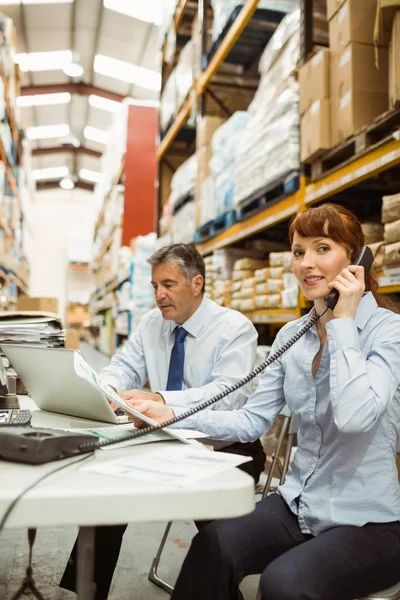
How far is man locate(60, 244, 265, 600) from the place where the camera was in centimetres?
216

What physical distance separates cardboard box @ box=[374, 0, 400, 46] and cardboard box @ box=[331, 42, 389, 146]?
0.25m

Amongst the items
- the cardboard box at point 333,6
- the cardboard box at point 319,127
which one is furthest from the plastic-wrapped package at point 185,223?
the cardboard box at point 333,6

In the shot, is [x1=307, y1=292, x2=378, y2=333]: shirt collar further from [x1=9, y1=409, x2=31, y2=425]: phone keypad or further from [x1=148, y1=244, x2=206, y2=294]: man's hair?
[x1=148, y1=244, x2=206, y2=294]: man's hair

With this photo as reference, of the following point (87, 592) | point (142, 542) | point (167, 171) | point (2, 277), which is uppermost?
point (167, 171)

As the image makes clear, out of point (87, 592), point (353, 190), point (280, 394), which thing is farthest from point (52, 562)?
point (353, 190)

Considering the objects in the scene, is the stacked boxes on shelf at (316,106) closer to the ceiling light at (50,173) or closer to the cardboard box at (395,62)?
the cardboard box at (395,62)

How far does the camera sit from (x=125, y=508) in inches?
30.7

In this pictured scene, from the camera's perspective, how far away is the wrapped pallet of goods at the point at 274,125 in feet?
9.95

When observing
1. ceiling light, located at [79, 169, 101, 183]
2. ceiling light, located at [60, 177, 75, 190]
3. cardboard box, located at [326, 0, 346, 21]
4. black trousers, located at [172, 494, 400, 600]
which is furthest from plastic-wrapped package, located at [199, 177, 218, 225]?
ceiling light, located at [79, 169, 101, 183]

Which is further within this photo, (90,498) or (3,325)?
(3,325)

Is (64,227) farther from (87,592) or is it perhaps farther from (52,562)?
(87,592)

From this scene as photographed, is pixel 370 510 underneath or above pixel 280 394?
underneath

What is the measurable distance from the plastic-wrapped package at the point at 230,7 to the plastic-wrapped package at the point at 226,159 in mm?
687

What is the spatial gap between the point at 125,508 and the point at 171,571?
162cm
